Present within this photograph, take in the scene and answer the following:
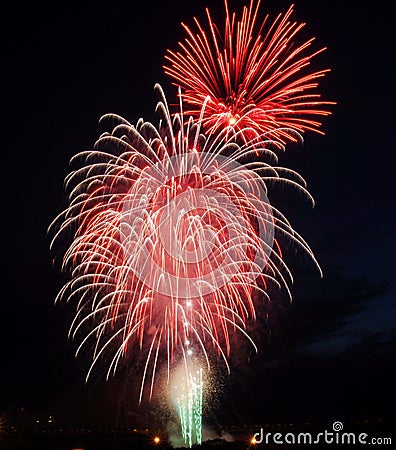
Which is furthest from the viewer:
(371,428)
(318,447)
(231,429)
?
(231,429)

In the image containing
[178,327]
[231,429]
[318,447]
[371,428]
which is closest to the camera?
[178,327]

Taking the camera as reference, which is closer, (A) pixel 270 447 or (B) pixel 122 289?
(B) pixel 122 289

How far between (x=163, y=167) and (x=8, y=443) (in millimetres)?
27086

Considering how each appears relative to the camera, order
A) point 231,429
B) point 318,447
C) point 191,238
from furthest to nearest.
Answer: point 231,429, point 318,447, point 191,238

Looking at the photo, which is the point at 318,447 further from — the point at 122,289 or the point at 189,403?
the point at 122,289

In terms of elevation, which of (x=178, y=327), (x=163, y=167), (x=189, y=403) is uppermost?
(x=163, y=167)

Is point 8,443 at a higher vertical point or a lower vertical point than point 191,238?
lower

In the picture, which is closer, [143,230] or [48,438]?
[143,230]

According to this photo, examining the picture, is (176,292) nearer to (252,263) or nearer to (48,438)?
(252,263)

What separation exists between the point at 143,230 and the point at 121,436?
2512cm

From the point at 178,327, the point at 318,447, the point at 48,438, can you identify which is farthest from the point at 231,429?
the point at 178,327

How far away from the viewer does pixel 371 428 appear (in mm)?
41469

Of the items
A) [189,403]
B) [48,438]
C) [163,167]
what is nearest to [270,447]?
[189,403]

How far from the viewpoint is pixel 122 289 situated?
91.2ft
